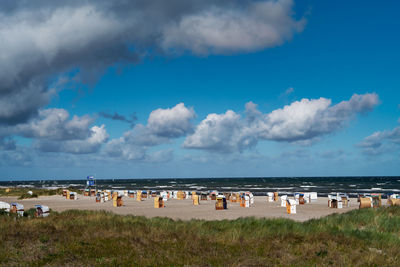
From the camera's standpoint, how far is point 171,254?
845cm

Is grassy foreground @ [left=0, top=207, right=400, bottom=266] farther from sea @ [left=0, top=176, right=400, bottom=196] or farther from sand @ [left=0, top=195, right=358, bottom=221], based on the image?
sea @ [left=0, top=176, right=400, bottom=196]

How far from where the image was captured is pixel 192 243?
9.52m

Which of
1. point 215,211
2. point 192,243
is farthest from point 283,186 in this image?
point 192,243

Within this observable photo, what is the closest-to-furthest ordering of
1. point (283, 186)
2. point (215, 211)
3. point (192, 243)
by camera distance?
point (192, 243), point (215, 211), point (283, 186)

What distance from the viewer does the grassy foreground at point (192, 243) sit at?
8.14 meters

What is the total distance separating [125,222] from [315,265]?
6.93m

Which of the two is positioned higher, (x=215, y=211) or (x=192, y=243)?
(x=192, y=243)

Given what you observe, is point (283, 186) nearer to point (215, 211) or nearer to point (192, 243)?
point (215, 211)

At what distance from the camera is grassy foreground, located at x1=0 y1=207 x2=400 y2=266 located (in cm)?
814

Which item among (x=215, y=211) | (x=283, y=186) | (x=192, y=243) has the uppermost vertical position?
(x=192, y=243)

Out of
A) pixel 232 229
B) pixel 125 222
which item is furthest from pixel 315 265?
pixel 125 222

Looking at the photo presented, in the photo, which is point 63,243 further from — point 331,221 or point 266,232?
point 331,221

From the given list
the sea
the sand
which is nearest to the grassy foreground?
the sand

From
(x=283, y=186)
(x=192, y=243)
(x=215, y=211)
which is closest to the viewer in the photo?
(x=192, y=243)
